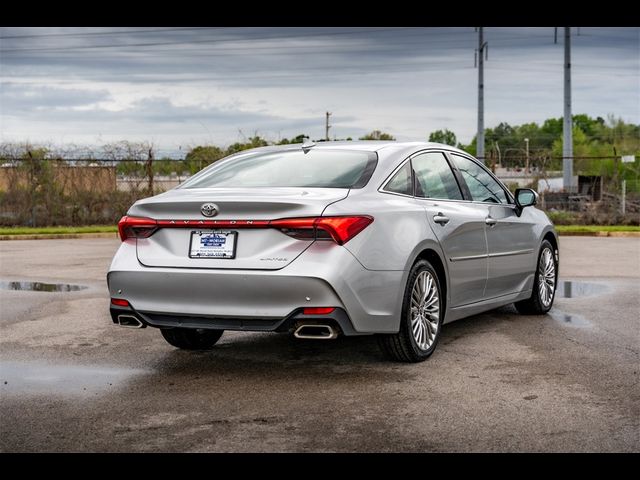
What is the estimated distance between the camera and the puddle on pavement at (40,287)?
1127 centimetres

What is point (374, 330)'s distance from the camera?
6055 millimetres

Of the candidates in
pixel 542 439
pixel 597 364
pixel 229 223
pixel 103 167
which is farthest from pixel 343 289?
pixel 103 167

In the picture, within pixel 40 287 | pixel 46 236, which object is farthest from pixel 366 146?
→ pixel 46 236

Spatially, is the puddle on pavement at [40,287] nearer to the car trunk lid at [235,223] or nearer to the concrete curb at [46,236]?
the car trunk lid at [235,223]

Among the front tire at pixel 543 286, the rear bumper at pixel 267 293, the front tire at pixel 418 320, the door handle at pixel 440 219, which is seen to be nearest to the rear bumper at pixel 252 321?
the rear bumper at pixel 267 293

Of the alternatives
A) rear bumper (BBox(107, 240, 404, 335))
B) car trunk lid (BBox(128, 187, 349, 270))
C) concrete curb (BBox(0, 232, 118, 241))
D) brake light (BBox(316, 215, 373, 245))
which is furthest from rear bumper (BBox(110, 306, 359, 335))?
concrete curb (BBox(0, 232, 118, 241))

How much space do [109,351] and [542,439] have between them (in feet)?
12.7

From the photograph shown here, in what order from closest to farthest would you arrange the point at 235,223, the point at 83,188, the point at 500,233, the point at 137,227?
1. the point at 235,223
2. the point at 137,227
3. the point at 500,233
4. the point at 83,188

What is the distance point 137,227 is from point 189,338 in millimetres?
1352

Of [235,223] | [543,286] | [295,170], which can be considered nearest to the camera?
[235,223]

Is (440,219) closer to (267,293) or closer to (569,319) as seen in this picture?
(267,293)

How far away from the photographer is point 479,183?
323 inches

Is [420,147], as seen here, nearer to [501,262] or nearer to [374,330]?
[501,262]

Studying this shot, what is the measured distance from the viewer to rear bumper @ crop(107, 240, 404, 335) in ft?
18.7
